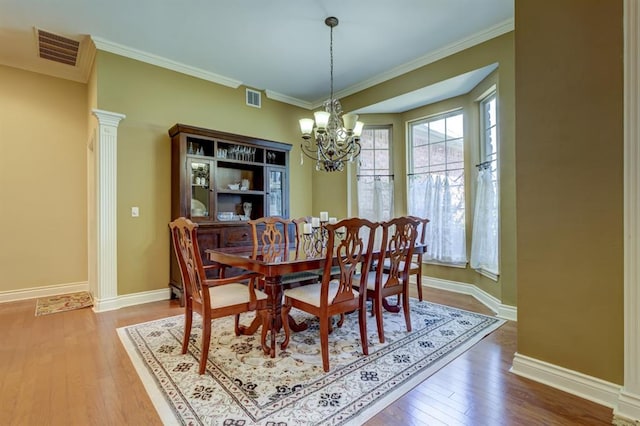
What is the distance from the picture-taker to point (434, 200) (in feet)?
14.6

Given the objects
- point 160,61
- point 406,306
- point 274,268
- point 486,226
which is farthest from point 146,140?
point 486,226

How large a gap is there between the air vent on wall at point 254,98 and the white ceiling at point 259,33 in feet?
1.13

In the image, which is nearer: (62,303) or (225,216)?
(62,303)

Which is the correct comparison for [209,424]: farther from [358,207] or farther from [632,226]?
[358,207]

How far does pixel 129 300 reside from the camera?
3.67 metres

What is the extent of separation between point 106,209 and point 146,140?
96 cm

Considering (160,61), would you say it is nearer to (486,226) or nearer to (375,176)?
(375,176)

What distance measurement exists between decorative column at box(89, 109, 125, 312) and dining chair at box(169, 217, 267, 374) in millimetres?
1748

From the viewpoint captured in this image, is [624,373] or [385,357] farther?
[385,357]

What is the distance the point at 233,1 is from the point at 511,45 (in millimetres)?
2780

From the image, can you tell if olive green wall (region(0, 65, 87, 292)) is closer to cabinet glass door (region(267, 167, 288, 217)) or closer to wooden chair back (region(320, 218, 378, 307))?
cabinet glass door (region(267, 167, 288, 217))

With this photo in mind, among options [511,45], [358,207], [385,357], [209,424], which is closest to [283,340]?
[385,357]

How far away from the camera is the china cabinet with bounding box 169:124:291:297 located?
3795 millimetres

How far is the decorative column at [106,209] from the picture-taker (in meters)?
3.46
